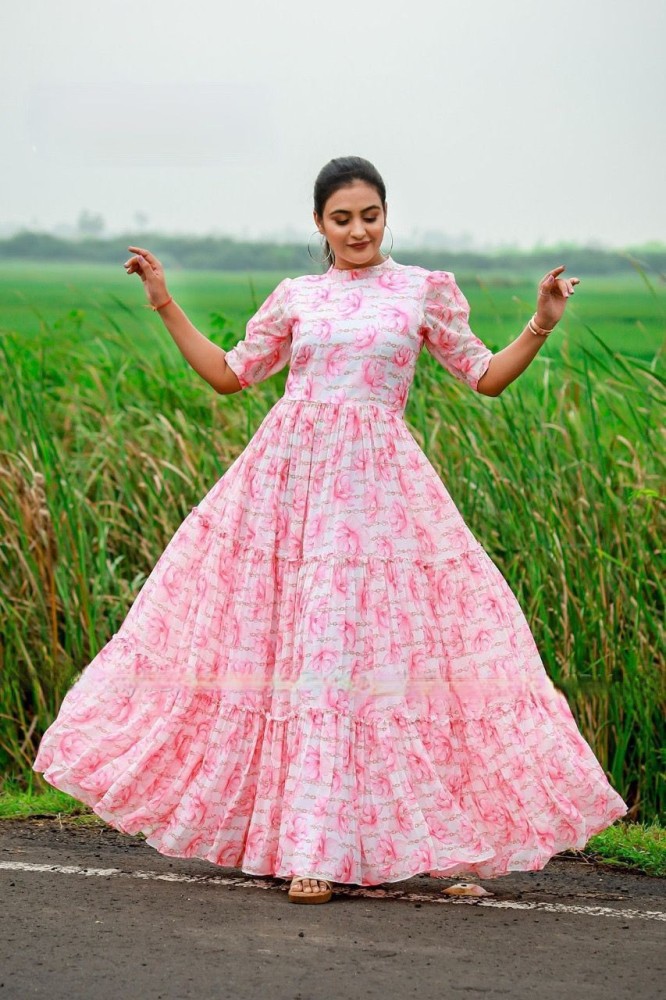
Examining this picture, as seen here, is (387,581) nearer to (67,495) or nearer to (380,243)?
(380,243)

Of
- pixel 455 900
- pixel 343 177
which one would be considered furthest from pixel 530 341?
pixel 455 900

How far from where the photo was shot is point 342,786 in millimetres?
3820

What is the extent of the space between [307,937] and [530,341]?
168 cm

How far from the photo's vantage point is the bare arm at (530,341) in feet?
13.6

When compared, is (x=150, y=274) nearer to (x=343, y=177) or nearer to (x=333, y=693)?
(x=343, y=177)

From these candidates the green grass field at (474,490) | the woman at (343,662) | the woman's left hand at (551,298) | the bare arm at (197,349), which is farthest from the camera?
the green grass field at (474,490)

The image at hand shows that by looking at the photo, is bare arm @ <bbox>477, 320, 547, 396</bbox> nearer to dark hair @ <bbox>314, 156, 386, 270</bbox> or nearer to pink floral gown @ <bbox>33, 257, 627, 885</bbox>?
pink floral gown @ <bbox>33, 257, 627, 885</bbox>

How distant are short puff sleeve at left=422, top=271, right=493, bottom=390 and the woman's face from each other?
0.19 meters

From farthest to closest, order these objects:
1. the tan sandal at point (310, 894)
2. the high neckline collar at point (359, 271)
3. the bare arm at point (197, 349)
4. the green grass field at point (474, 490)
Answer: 1. the green grass field at point (474, 490)
2. the bare arm at point (197, 349)
3. the high neckline collar at point (359, 271)
4. the tan sandal at point (310, 894)

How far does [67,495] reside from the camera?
6051 millimetres

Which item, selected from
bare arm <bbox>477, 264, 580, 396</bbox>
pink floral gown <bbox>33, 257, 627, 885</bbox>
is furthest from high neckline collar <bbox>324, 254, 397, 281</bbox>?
bare arm <bbox>477, 264, 580, 396</bbox>

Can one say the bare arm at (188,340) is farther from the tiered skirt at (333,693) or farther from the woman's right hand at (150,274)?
the tiered skirt at (333,693)

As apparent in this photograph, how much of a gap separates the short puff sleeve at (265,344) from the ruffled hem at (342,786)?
3.16 ft

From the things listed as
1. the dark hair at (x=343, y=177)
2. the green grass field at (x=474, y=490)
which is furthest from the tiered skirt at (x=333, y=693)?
the green grass field at (x=474, y=490)
